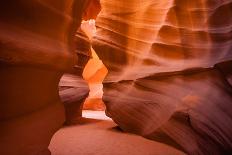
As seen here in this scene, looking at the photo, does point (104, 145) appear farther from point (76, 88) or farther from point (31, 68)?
point (76, 88)

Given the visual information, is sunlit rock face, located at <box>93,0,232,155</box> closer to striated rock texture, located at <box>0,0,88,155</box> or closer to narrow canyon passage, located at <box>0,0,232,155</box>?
narrow canyon passage, located at <box>0,0,232,155</box>

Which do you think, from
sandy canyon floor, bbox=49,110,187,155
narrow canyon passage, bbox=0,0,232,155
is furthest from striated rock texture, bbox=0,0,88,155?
sandy canyon floor, bbox=49,110,187,155

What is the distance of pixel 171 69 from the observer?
4.59m

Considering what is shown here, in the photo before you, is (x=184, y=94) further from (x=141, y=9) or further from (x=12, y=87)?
(x=12, y=87)

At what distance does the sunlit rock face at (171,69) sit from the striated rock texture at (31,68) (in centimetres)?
200

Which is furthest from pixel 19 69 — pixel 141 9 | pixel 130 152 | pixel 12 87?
pixel 141 9

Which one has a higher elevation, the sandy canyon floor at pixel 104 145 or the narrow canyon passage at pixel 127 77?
the narrow canyon passage at pixel 127 77

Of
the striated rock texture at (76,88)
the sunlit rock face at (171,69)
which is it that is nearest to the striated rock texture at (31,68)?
the sunlit rock face at (171,69)

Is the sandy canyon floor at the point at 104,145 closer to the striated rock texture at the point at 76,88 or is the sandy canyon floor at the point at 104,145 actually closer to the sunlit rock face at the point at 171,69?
the sunlit rock face at the point at 171,69

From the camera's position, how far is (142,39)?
545cm

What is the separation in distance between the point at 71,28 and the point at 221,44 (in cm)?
262

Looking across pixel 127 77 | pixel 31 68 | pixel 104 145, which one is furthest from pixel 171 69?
pixel 31 68

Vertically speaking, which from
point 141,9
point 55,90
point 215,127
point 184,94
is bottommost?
point 215,127

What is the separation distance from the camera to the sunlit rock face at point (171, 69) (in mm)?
3885
